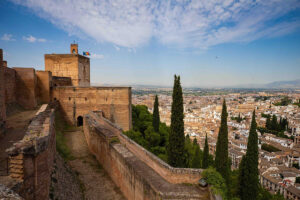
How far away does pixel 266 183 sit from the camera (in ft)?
118

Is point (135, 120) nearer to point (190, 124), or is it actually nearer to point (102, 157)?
point (102, 157)

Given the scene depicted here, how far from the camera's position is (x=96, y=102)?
1586cm

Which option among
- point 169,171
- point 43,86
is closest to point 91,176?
point 169,171

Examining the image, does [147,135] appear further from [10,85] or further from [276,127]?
[276,127]

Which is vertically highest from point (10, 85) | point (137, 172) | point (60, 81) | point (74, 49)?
point (74, 49)

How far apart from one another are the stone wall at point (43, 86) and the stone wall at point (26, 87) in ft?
4.07

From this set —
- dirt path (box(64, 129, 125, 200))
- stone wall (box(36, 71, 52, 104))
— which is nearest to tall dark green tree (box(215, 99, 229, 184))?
dirt path (box(64, 129, 125, 200))

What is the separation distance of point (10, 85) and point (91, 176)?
25.1ft

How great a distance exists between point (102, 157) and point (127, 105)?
750 cm

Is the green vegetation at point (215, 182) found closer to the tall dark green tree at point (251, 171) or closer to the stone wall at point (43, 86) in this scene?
the tall dark green tree at point (251, 171)

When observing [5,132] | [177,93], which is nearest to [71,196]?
[5,132]

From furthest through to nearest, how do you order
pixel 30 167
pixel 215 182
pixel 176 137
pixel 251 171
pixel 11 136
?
pixel 251 171 → pixel 176 137 → pixel 11 136 → pixel 215 182 → pixel 30 167

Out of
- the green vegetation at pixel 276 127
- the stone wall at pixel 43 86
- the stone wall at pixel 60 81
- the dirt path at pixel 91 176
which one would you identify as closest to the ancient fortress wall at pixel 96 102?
the stone wall at pixel 43 86

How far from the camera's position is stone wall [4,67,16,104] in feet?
35.0
